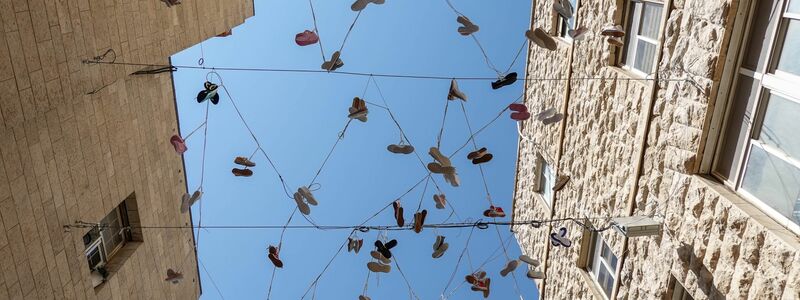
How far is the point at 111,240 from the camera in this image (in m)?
7.46

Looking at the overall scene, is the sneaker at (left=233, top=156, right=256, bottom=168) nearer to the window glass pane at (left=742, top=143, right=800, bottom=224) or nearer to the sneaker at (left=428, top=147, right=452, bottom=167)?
the sneaker at (left=428, top=147, right=452, bottom=167)

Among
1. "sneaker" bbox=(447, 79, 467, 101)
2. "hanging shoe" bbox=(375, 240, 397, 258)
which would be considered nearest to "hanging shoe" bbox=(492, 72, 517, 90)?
"sneaker" bbox=(447, 79, 467, 101)

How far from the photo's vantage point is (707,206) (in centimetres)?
485

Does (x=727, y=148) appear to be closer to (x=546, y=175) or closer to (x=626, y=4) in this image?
(x=626, y=4)

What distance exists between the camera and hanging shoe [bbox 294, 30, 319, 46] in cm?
596

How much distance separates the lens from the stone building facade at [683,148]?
414cm

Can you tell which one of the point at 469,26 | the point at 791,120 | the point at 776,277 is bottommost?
the point at 776,277

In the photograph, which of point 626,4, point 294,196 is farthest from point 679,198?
point 294,196

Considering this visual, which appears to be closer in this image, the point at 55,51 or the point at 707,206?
the point at 707,206

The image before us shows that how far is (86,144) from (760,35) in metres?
6.70

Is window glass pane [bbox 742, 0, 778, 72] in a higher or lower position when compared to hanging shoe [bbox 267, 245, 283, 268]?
higher

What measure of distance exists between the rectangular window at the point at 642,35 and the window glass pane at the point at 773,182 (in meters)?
1.75

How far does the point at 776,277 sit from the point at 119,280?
7091mm

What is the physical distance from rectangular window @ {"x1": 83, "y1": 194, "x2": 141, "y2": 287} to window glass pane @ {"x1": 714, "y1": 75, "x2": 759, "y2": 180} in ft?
20.9
